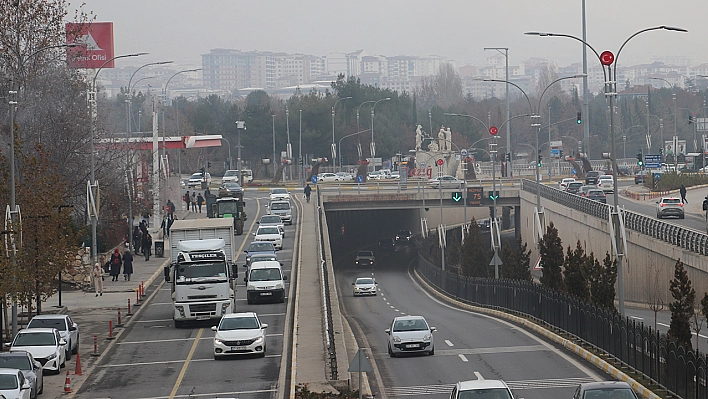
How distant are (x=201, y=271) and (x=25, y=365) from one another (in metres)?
10.7

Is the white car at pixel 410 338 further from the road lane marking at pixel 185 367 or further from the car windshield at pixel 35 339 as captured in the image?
the car windshield at pixel 35 339

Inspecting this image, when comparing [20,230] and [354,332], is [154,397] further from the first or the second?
[354,332]

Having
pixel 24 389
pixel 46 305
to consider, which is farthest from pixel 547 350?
pixel 46 305

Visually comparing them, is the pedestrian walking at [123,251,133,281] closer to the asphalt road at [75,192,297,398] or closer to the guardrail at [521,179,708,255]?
the asphalt road at [75,192,297,398]

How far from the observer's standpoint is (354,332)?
41.1m

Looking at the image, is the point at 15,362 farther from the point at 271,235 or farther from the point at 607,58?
the point at 271,235

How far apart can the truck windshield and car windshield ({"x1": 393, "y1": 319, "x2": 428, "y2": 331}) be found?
6796mm

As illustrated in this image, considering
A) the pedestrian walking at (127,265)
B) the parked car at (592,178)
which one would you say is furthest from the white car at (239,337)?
the parked car at (592,178)

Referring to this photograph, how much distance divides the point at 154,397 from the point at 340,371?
444cm

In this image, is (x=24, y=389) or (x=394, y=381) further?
(x=394, y=381)

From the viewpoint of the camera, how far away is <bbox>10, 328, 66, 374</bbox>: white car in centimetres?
2708

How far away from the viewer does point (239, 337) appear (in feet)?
93.0

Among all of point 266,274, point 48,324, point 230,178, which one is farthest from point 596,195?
point 48,324

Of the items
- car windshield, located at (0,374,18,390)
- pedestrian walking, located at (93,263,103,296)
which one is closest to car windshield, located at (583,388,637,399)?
car windshield, located at (0,374,18,390)
